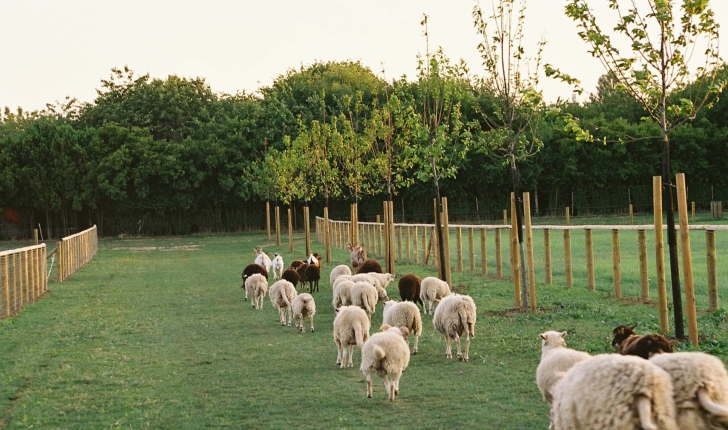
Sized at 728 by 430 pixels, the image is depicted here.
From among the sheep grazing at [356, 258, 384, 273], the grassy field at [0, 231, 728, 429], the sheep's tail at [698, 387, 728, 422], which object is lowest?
the grassy field at [0, 231, 728, 429]

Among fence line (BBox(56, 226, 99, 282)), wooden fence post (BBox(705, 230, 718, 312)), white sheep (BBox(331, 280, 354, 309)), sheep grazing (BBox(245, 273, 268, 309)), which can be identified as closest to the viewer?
wooden fence post (BBox(705, 230, 718, 312))

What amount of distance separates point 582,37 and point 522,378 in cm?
524

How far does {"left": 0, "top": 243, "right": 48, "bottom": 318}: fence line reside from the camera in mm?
18098

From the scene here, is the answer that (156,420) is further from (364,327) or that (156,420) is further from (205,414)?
(364,327)

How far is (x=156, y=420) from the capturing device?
8.78 meters

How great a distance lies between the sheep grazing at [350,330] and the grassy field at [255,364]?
300mm

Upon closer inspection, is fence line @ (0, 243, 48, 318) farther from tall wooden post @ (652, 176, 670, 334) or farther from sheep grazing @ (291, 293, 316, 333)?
tall wooden post @ (652, 176, 670, 334)

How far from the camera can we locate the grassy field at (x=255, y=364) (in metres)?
8.78

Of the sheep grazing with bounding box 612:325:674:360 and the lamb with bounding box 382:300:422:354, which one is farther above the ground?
the sheep grazing with bounding box 612:325:674:360

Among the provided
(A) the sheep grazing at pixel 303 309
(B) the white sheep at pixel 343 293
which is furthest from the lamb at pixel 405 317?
(B) the white sheep at pixel 343 293

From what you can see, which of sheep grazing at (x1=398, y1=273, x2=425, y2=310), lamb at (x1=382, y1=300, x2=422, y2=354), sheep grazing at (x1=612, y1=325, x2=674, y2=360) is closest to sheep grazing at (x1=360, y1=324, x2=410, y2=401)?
lamb at (x1=382, y1=300, x2=422, y2=354)

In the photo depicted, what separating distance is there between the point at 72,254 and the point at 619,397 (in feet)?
98.2

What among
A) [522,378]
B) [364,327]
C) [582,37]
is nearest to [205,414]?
[364,327]

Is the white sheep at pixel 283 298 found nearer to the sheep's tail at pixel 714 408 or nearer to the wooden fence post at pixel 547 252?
the wooden fence post at pixel 547 252
